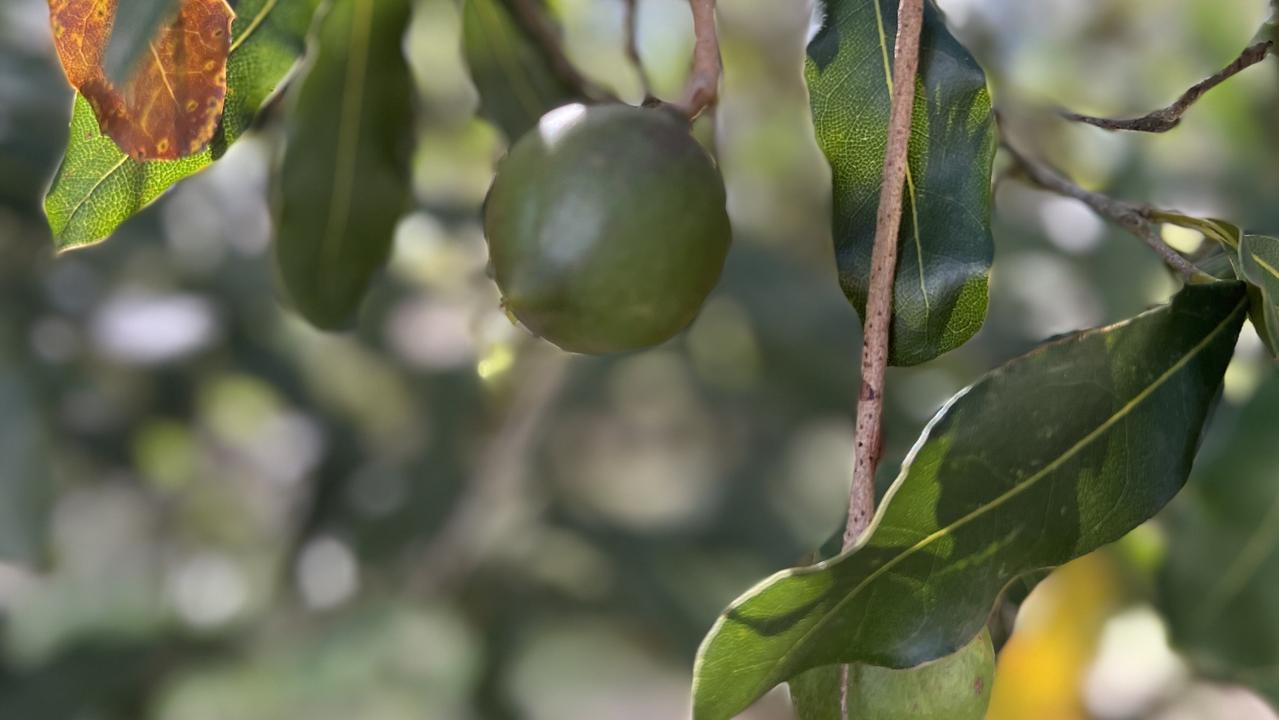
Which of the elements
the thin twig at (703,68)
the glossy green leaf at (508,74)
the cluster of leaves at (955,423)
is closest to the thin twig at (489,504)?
the glossy green leaf at (508,74)

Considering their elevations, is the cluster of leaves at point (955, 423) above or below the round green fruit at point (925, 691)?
above

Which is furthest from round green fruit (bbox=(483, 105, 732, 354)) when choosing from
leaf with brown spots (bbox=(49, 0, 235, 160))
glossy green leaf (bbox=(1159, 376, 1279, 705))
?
glossy green leaf (bbox=(1159, 376, 1279, 705))

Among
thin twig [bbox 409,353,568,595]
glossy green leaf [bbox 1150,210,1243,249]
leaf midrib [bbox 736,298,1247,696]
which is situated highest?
glossy green leaf [bbox 1150,210,1243,249]

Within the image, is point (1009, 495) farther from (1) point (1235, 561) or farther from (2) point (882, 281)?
(1) point (1235, 561)

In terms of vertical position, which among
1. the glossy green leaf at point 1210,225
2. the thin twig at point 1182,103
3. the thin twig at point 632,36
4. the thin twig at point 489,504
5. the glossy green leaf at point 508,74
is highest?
the thin twig at point 1182,103

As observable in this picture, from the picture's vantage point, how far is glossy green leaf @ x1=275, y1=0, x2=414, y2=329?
1.04 meters

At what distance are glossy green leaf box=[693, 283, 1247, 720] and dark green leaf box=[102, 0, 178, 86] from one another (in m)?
0.40

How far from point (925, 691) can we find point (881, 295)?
19cm

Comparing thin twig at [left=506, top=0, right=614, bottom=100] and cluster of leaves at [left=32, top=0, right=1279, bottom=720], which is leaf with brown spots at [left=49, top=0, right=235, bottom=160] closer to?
cluster of leaves at [left=32, top=0, right=1279, bottom=720]

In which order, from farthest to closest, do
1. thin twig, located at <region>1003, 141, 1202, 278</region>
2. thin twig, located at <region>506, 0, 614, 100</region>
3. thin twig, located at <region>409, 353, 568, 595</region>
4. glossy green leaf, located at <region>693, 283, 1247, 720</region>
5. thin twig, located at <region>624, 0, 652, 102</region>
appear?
1. thin twig, located at <region>409, 353, 568, 595</region>
2. thin twig, located at <region>506, 0, 614, 100</region>
3. thin twig, located at <region>624, 0, 652, 102</region>
4. thin twig, located at <region>1003, 141, 1202, 278</region>
5. glossy green leaf, located at <region>693, 283, 1247, 720</region>

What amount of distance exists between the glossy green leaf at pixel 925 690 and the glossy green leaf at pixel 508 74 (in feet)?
2.17

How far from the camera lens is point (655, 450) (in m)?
2.99

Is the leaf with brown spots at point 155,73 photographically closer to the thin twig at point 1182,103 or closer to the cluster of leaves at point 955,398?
the cluster of leaves at point 955,398

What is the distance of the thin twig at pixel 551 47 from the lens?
1.08 metres
